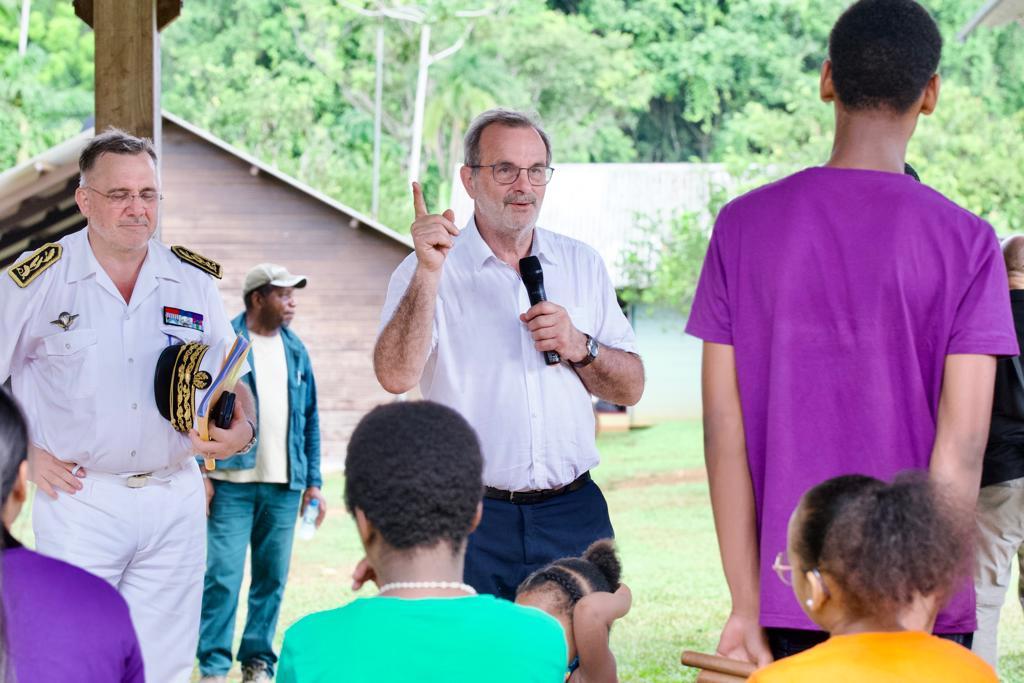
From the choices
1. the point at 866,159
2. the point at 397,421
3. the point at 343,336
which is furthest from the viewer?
the point at 343,336

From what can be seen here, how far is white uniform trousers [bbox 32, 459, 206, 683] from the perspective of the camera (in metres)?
4.11

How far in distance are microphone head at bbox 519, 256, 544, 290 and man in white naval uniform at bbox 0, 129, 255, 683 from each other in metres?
1.05

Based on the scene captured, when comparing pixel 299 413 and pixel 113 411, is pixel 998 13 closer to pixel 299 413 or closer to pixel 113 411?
pixel 299 413

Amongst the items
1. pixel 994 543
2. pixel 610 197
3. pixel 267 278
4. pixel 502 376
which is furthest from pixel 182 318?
pixel 610 197

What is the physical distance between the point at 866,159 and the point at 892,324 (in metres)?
0.31

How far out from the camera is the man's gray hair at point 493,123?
3975mm

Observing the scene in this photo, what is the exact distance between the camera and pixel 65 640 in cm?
223

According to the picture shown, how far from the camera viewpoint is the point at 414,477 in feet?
7.63

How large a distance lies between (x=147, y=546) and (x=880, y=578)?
2535 mm

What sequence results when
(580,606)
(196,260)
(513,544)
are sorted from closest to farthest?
(580,606) < (513,544) < (196,260)

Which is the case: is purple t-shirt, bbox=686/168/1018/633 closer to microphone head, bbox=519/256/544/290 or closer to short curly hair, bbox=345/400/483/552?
short curly hair, bbox=345/400/483/552

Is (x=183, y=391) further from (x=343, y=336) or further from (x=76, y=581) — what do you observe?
(x=343, y=336)

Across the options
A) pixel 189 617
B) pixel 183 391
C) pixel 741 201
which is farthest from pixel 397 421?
pixel 189 617

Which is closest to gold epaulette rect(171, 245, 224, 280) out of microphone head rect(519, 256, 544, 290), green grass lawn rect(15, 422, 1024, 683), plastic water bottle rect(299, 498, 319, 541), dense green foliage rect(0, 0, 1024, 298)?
microphone head rect(519, 256, 544, 290)
